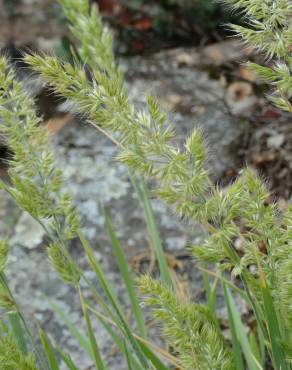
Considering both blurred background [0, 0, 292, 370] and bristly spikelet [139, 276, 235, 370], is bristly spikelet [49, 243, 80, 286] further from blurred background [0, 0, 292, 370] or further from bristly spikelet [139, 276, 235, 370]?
blurred background [0, 0, 292, 370]

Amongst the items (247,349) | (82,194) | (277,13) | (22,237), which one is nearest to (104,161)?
(82,194)

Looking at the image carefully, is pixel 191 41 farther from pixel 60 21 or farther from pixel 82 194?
pixel 82 194

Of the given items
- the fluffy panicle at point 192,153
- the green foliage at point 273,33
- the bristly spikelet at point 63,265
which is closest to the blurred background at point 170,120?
the bristly spikelet at point 63,265

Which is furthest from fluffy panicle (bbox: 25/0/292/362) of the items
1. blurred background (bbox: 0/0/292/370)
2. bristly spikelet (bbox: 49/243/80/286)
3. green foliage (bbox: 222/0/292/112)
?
blurred background (bbox: 0/0/292/370)

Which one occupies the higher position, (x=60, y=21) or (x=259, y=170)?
(x=60, y=21)

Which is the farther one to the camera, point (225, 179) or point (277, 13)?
point (225, 179)

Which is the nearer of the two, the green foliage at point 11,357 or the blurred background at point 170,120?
the green foliage at point 11,357

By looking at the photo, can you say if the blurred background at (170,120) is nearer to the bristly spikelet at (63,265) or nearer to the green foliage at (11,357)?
the bristly spikelet at (63,265)

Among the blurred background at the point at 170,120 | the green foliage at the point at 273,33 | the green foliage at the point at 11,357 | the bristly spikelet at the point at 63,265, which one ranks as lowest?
the blurred background at the point at 170,120
